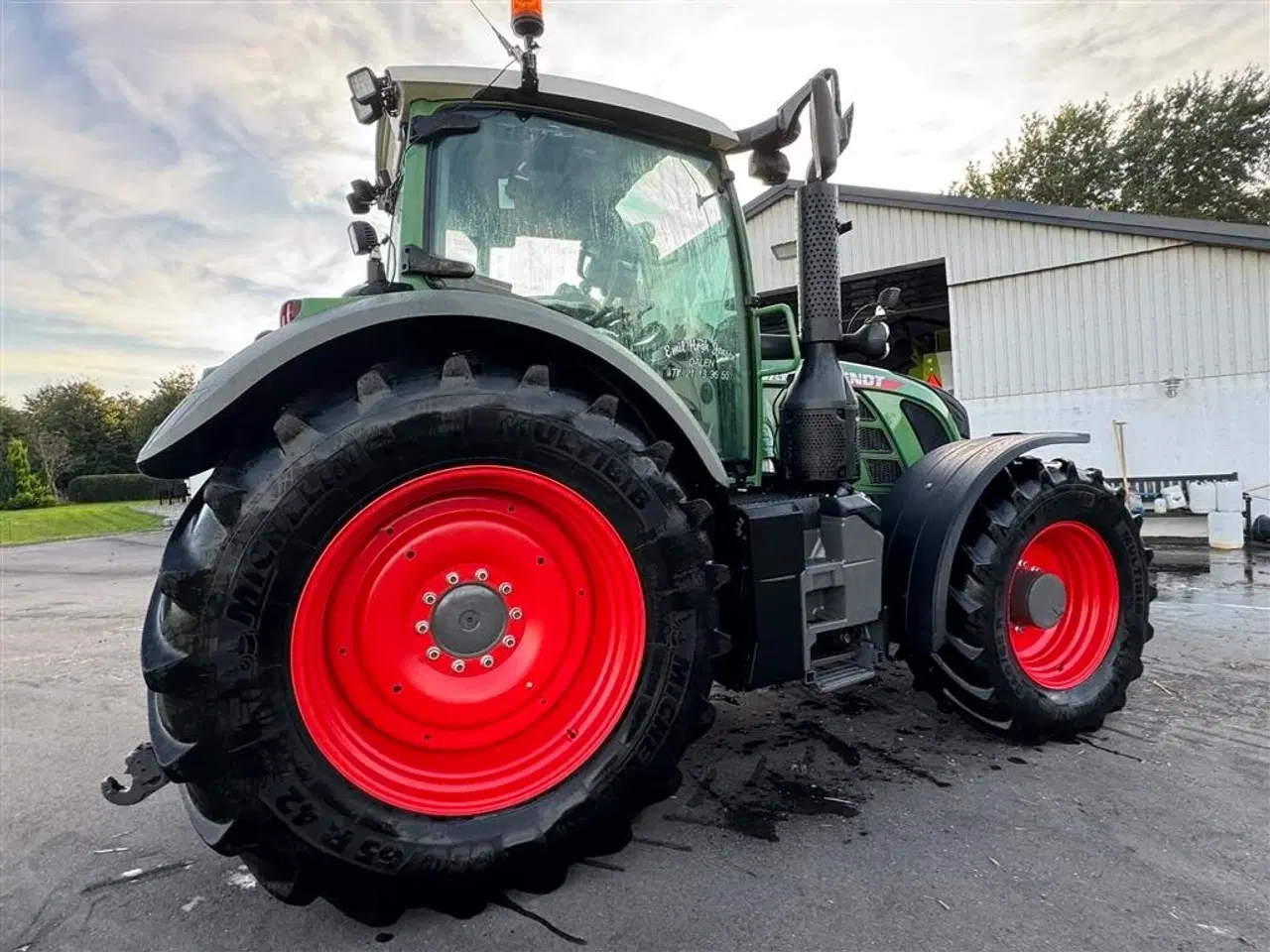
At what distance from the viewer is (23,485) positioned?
30562 mm

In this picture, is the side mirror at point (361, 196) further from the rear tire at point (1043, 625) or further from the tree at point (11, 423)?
the tree at point (11, 423)

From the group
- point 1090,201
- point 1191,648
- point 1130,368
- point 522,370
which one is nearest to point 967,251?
point 1130,368

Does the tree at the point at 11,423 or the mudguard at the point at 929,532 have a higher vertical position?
the tree at the point at 11,423

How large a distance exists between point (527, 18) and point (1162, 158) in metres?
26.5

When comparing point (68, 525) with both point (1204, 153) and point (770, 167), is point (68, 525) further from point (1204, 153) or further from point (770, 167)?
point (1204, 153)

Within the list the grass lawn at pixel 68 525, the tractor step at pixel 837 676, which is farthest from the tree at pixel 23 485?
the tractor step at pixel 837 676

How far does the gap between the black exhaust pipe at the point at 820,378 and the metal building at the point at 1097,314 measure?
7.58 m

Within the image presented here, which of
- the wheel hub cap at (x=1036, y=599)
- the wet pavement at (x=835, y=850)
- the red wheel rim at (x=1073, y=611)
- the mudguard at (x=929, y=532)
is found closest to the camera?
the wet pavement at (x=835, y=850)

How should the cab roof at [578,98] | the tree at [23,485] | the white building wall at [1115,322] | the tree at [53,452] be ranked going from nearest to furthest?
1. the cab roof at [578,98]
2. the white building wall at [1115,322]
3. the tree at [23,485]
4. the tree at [53,452]

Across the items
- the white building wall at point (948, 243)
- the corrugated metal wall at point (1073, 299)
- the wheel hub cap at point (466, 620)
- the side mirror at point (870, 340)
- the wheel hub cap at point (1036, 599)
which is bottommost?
the wheel hub cap at point (1036, 599)

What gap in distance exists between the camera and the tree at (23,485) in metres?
30.1

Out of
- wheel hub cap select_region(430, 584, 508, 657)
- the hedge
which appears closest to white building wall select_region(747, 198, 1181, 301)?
wheel hub cap select_region(430, 584, 508, 657)

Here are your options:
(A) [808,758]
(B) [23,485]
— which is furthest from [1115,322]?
(B) [23,485]

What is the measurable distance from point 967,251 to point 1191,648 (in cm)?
874
